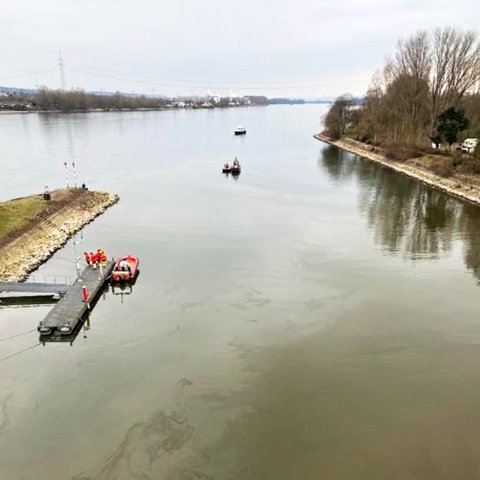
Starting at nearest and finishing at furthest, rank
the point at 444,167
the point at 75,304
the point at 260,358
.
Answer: the point at 260,358, the point at 75,304, the point at 444,167

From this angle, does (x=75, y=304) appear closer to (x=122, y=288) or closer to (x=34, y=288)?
(x=34, y=288)

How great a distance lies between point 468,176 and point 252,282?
35908mm

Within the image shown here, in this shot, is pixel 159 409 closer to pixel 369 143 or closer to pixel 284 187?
pixel 284 187

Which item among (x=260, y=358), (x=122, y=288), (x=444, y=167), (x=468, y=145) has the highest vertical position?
(x=468, y=145)

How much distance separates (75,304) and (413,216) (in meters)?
31.7

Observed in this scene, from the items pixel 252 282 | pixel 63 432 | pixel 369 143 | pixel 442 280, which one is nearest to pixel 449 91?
pixel 369 143

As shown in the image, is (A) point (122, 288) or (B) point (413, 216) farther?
(B) point (413, 216)

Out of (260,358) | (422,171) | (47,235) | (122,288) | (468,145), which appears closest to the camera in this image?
(260,358)

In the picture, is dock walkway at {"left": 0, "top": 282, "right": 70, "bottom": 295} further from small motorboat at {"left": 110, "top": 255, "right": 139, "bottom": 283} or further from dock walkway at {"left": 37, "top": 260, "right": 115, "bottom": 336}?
small motorboat at {"left": 110, "top": 255, "right": 139, "bottom": 283}

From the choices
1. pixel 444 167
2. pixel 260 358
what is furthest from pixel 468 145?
pixel 260 358

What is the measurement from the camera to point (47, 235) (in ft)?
114

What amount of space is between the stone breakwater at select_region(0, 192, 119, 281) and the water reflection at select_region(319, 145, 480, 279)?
23964 mm

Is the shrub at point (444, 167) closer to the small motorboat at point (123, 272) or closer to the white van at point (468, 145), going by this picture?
the white van at point (468, 145)

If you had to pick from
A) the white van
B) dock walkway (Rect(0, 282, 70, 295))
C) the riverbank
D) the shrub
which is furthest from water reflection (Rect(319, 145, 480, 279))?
dock walkway (Rect(0, 282, 70, 295))
